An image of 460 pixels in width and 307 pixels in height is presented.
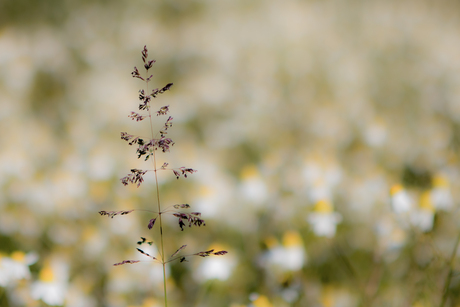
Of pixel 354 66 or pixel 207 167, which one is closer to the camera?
pixel 207 167

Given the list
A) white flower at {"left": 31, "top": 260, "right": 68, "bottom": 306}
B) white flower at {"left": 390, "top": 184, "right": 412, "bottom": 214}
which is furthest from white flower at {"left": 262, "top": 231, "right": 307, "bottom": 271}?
white flower at {"left": 31, "top": 260, "right": 68, "bottom": 306}

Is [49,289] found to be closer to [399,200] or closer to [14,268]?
[14,268]

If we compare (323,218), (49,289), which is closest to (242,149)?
(323,218)

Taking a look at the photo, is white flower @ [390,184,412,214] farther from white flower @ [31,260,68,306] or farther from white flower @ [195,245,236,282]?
white flower @ [31,260,68,306]

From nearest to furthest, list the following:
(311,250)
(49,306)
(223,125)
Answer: (49,306) → (311,250) → (223,125)

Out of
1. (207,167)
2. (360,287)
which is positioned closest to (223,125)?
(207,167)

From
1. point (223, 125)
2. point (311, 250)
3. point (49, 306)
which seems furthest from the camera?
point (223, 125)

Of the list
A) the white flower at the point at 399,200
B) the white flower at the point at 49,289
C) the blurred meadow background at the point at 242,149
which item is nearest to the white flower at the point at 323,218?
the blurred meadow background at the point at 242,149

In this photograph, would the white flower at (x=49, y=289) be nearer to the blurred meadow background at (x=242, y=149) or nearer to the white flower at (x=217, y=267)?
the blurred meadow background at (x=242, y=149)

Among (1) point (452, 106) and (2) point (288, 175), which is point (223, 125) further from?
(1) point (452, 106)
